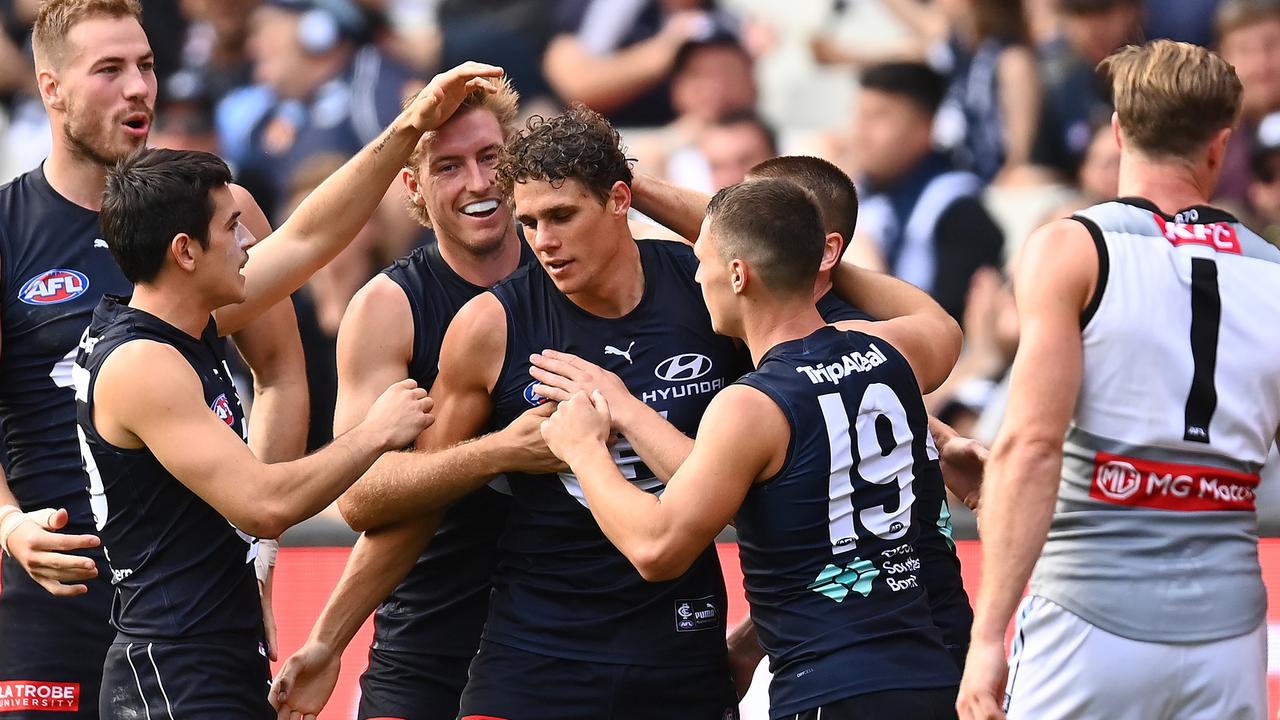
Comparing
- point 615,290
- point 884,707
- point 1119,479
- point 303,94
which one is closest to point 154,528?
point 615,290

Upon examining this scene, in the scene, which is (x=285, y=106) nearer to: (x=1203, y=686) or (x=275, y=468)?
(x=275, y=468)

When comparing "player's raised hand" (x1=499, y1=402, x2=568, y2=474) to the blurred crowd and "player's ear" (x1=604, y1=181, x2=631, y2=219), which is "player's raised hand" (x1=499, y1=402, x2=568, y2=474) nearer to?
"player's ear" (x1=604, y1=181, x2=631, y2=219)

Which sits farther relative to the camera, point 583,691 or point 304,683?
point 304,683

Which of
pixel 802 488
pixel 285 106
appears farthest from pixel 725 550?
pixel 285 106

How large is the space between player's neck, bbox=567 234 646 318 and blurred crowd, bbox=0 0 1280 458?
430 cm

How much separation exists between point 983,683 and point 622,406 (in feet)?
3.96

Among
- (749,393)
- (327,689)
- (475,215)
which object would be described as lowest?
(327,689)

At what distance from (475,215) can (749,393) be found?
4.79 feet

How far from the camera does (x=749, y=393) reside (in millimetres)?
3650

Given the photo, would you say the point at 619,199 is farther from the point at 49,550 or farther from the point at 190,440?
the point at 49,550

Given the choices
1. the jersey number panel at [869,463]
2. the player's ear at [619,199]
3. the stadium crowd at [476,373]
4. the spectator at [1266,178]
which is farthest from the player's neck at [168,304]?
the spectator at [1266,178]

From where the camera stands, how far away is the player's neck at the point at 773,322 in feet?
12.7

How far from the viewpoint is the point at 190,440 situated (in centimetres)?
373

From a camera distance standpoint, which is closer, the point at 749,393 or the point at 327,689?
the point at 749,393
